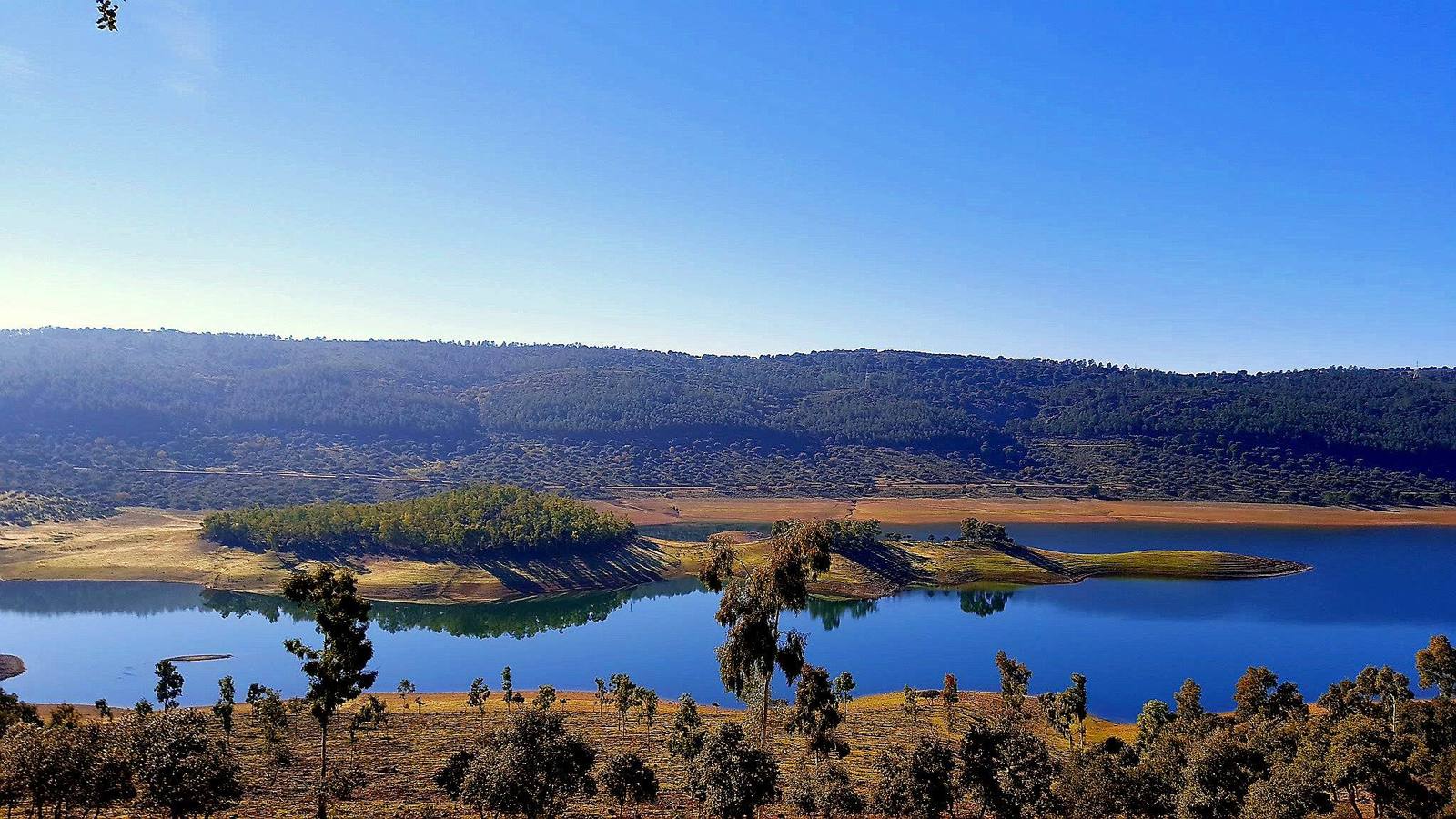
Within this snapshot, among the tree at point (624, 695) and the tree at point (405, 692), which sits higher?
the tree at point (624, 695)

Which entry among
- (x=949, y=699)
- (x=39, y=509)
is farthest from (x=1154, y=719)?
(x=39, y=509)

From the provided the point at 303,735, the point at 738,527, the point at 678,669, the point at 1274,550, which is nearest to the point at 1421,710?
the point at 678,669

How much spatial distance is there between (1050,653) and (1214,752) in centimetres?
6132

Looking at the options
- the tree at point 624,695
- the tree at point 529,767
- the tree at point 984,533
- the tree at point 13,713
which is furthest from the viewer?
the tree at point 984,533

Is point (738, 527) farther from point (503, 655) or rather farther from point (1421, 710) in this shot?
point (1421, 710)

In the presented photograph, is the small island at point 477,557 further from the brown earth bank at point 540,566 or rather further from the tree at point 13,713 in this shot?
the tree at point 13,713

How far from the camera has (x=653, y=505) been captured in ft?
648

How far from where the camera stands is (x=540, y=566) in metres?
123

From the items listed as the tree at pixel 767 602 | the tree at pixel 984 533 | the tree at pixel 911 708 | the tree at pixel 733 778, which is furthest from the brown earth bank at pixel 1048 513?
the tree at pixel 733 778

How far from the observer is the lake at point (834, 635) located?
8031 cm

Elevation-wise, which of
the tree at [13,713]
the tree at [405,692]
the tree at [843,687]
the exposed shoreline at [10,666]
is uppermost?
the tree at [13,713]

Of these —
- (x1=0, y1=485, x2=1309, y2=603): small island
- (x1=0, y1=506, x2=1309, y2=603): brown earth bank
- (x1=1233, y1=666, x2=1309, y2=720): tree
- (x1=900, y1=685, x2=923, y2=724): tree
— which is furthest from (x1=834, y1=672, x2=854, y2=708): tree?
(x1=0, y1=485, x2=1309, y2=603): small island

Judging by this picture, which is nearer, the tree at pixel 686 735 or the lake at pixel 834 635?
the tree at pixel 686 735

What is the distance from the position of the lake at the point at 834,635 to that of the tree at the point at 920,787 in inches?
1738
